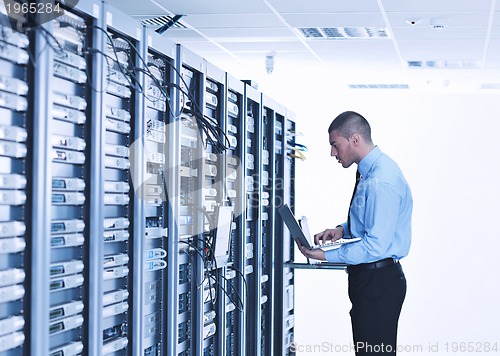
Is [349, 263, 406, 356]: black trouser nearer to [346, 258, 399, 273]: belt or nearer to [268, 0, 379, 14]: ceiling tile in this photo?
[346, 258, 399, 273]: belt

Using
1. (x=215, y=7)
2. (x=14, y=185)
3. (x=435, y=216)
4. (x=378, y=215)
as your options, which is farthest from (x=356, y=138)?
(x=435, y=216)

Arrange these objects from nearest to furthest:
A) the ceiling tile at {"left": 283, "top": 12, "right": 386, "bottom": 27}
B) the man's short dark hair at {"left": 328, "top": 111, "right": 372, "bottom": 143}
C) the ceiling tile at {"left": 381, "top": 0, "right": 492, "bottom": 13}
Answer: the man's short dark hair at {"left": 328, "top": 111, "right": 372, "bottom": 143} < the ceiling tile at {"left": 381, "top": 0, "right": 492, "bottom": 13} < the ceiling tile at {"left": 283, "top": 12, "right": 386, "bottom": 27}

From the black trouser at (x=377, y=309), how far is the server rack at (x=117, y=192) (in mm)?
650

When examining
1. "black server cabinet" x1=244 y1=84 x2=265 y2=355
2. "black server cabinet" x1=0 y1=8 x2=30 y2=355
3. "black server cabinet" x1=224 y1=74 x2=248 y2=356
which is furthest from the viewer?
"black server cabinet" x1=244 y1=84 x2=265 y2=355

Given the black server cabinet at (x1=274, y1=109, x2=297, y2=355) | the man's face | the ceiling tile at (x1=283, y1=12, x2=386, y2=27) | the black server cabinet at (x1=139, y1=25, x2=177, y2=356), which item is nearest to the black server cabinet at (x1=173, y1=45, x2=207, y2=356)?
the black server cabinet at (x1=139, y1=25, x2=177, y2=356)

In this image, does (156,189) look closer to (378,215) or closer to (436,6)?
(378,215)

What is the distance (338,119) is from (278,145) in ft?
3.84

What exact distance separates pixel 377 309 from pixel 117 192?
1484mm

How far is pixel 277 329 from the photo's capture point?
15.6ft

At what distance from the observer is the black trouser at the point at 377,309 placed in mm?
3410

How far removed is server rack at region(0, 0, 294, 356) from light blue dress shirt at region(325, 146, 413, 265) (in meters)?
A: 0.62

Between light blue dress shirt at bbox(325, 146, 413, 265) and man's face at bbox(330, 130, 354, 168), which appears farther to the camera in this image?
man's face at bbox(330, 130, 354, 168)

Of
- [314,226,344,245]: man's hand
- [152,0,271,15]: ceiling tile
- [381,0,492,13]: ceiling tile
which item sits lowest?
[314,226,344,245]: man's hand

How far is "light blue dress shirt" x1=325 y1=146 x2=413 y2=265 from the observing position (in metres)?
3.30
